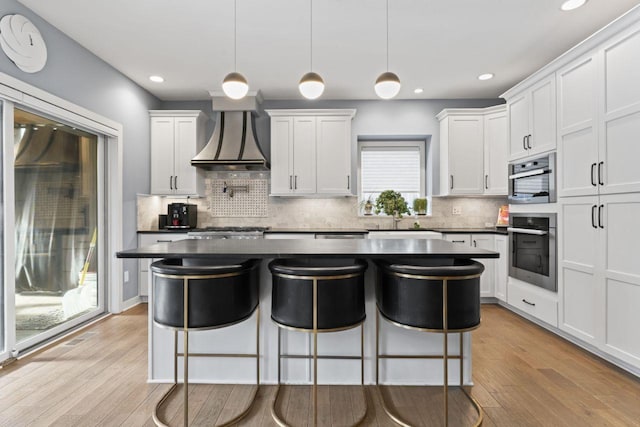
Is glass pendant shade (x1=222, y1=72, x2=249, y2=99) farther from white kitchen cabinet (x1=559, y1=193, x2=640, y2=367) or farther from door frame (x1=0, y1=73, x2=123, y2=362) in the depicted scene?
white kitchen cabinet (x1=559, y1=193, x2=640, y2=367)

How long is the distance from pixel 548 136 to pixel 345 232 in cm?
228

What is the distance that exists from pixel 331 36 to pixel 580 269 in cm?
289

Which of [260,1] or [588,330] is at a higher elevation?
[260,1]

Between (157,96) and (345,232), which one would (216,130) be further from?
(345,232)

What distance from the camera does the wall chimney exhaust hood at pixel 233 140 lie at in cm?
423

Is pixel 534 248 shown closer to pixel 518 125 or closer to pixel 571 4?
pixel 518 125

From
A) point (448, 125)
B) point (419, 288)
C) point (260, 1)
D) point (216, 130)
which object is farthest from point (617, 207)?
point (216, 130)

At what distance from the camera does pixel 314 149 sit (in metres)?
4.45

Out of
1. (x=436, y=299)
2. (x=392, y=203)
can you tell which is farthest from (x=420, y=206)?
(x=436, y=299)

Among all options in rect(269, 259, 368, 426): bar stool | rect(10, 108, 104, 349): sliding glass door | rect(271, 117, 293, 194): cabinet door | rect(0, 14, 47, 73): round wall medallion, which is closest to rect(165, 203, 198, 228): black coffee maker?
rect(10, 108, 104, 349): sliding glass door

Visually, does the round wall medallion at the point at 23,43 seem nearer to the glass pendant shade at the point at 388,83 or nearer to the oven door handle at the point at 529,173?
the glass pendant shade at the point at 388,83

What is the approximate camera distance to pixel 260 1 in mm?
2561

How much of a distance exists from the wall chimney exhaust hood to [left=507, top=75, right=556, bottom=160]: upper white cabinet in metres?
2.86

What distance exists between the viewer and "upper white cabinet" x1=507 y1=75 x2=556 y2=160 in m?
3.01
